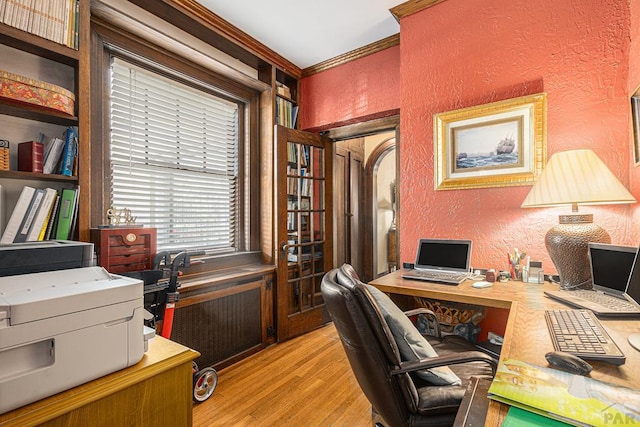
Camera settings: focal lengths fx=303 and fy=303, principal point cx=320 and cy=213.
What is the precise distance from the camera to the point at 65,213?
1.61 metres

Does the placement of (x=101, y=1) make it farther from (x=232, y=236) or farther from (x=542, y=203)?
(x=542, y=203)

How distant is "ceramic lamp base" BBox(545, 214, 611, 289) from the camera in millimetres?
1628

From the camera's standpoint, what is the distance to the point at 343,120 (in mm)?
3139

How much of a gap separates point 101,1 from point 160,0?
17.3 inches

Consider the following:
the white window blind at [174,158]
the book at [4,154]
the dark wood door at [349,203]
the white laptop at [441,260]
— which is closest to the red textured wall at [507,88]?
the white laptop at [441,260]

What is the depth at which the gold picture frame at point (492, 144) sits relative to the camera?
1981mm

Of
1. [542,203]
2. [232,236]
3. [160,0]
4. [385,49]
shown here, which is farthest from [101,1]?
[542,203]

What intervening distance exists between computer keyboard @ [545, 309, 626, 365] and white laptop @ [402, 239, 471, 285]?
752 mm

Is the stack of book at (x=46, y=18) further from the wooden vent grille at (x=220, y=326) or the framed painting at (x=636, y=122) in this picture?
the framed painting at (x=636, y=122)

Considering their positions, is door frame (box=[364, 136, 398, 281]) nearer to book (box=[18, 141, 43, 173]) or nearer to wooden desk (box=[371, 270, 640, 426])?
wooden desk (box=[371, 270, 640, 426])

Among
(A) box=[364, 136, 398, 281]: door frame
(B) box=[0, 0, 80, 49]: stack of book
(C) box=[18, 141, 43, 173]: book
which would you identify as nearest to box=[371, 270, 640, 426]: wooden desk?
(C) box=[18, 141, 43, 173]: book

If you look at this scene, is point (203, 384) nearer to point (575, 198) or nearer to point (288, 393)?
point (288, 393)

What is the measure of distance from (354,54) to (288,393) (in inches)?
119

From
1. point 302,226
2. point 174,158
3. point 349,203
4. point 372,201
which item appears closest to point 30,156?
point 174,158
